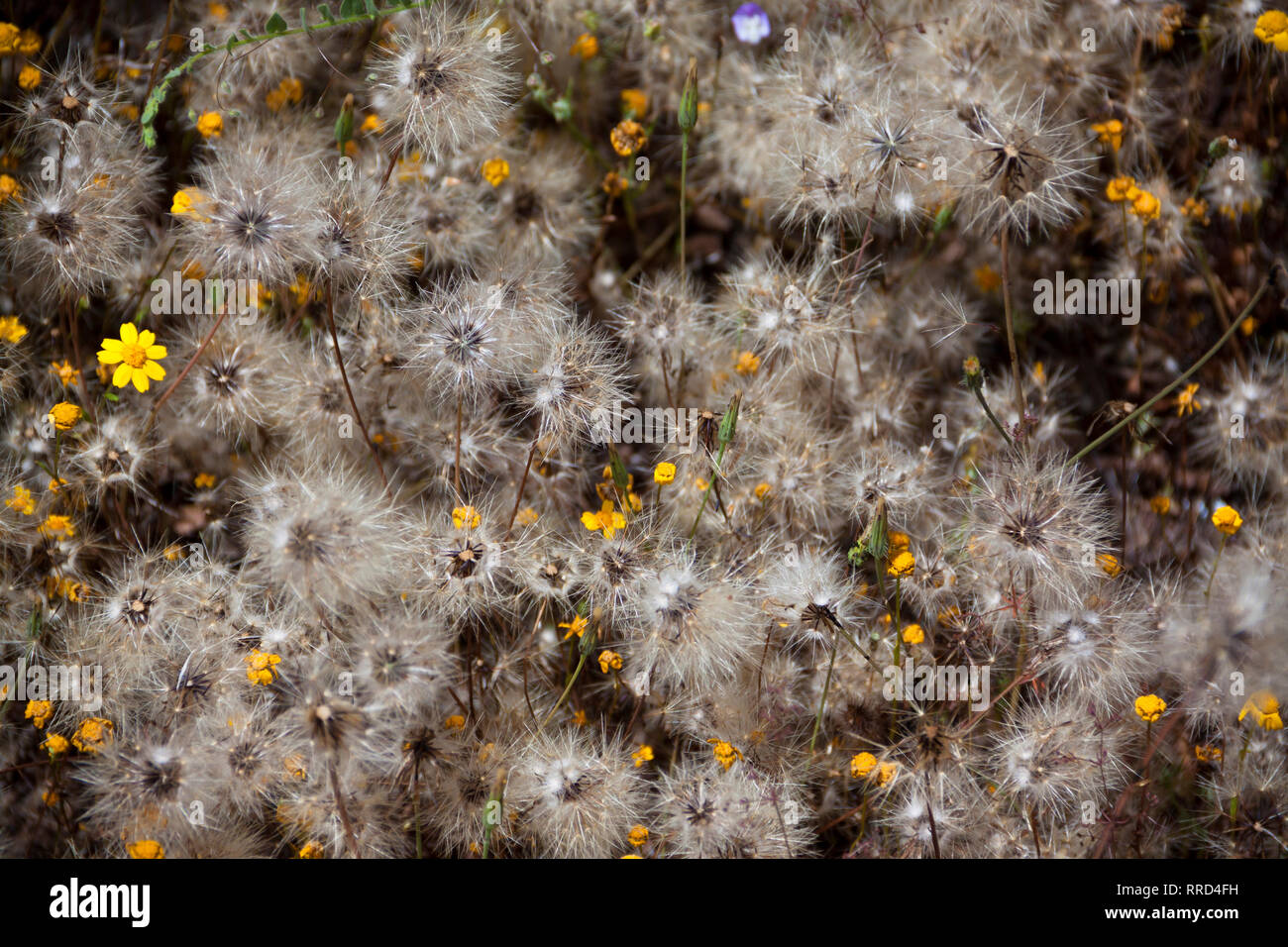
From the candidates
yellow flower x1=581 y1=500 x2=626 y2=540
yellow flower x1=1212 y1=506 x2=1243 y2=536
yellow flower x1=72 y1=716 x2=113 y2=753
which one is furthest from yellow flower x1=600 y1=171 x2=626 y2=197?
yellow flower x1=72 y1=716 x2=113 y2=753

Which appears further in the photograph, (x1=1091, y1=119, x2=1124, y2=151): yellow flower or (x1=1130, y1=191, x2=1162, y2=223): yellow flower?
(x1=1091, y1=119, x2=1124, y2=151): yellow flower

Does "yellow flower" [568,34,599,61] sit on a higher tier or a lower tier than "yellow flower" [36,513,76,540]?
higher

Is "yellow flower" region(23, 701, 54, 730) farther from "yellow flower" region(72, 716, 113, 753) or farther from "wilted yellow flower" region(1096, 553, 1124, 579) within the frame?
"wilted yellow flower" region(1096, 553, 1124, 579)

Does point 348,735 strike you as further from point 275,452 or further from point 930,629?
point 930,629

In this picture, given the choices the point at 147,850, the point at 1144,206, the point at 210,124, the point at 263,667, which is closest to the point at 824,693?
the point at 263,667

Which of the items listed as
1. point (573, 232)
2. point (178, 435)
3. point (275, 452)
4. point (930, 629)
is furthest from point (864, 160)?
point (178, 435)

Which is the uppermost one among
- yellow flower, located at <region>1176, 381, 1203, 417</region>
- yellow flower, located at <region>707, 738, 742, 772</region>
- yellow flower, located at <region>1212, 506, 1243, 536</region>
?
yellow flower, located at <region>1176, 381, 1203, 417</region>
